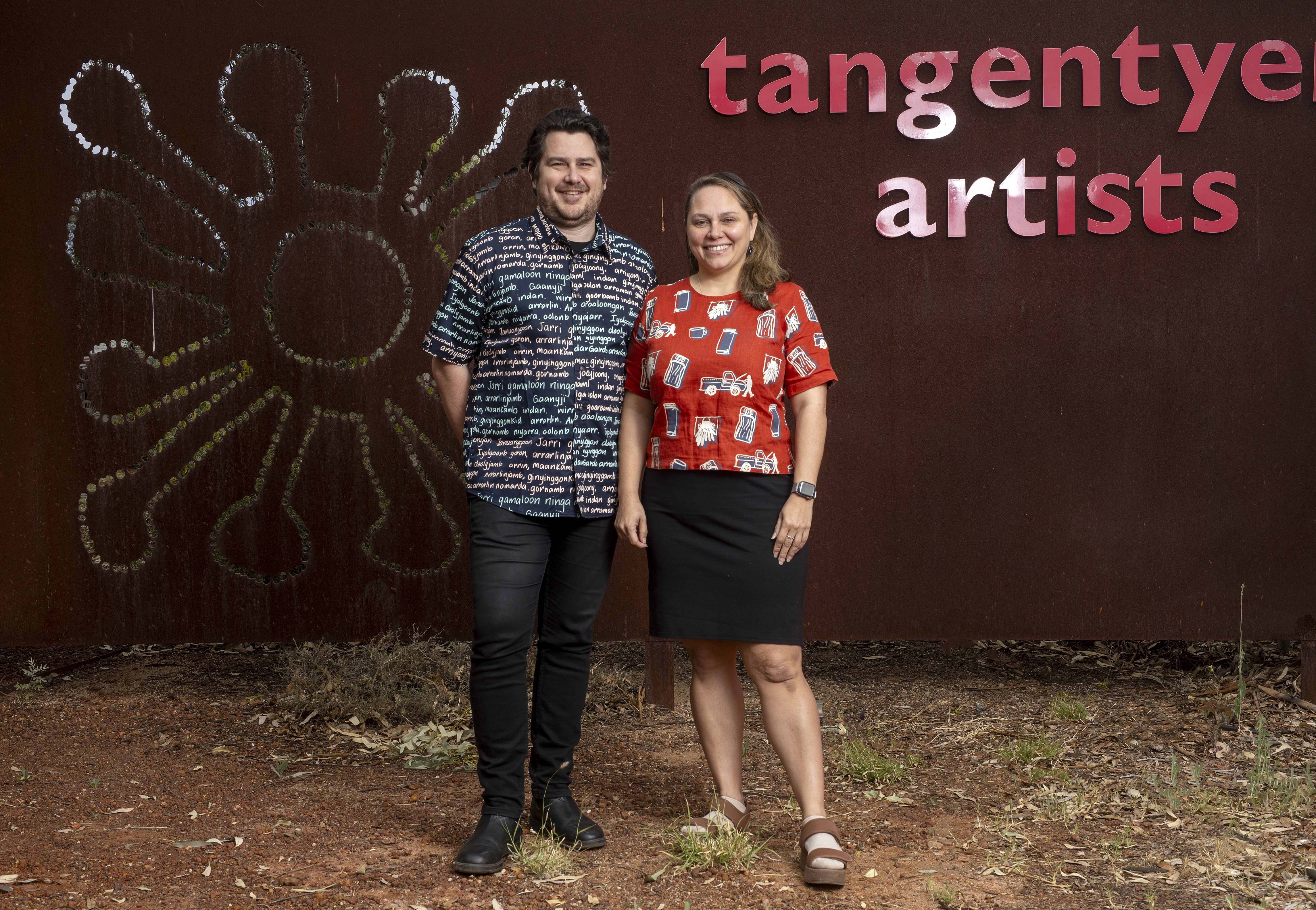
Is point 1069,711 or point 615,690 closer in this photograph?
point 1069,711

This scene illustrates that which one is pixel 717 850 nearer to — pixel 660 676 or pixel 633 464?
pixel 633 464

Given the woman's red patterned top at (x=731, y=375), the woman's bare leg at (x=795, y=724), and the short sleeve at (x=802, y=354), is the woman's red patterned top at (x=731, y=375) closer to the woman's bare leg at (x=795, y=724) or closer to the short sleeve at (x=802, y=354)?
the short sleeve at (x=802, y=354)

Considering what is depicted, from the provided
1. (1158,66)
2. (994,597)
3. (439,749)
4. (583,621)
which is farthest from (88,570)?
(1158,66)

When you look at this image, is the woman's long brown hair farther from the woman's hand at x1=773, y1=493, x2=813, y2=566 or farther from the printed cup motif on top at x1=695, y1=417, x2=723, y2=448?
the woman's hand at x1=773, y1=493, x2=813, y2=566

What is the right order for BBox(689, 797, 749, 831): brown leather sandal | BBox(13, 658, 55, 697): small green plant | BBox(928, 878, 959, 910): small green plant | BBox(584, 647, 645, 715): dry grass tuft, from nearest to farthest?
1. BBox(928, 878, 959, 910): small green plant
2. BBox(689, 797, 749, 831): brown leather sandal
3. BBox(584, 647, 645, 715): dry grass tuft
4. BBox(13, 658, 55, 697): small green plant

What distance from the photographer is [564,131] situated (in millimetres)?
2953

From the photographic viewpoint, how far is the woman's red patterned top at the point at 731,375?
112 inches

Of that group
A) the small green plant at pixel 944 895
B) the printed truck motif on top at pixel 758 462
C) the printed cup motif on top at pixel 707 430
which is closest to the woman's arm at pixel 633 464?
the printed cup motif on top at pixel 707 430

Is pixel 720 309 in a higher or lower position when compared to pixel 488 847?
higher

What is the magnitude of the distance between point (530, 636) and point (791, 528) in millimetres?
774

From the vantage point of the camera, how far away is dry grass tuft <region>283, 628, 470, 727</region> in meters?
4.29

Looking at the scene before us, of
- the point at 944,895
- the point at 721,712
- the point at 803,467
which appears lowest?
the point at 944,895

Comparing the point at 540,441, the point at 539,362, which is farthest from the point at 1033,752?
the point at 539,362

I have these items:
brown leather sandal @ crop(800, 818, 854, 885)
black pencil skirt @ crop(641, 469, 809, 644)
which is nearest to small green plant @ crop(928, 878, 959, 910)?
brown leather sandal @ crop(800, 818, 854, 885)
